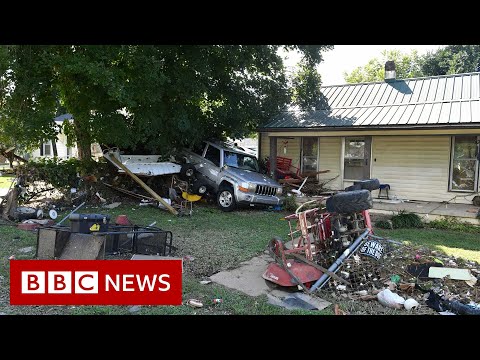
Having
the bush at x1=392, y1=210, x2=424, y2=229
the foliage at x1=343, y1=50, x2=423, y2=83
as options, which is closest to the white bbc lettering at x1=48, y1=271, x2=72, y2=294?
the bush at x1=392, y1=210, x2=424, y2=229

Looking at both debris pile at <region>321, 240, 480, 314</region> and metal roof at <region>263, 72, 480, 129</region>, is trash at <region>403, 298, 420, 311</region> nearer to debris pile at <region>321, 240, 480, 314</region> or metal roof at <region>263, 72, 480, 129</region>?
debris pile at <region>321, 240, 480, 314</region>

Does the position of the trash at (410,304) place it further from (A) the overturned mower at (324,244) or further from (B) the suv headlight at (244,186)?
(B) the suv headlight at (244,186)

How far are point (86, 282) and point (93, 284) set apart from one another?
0.10 m

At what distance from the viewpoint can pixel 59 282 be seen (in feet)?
15.5

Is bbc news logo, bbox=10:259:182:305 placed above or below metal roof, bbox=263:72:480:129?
below

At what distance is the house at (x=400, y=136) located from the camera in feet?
37.8

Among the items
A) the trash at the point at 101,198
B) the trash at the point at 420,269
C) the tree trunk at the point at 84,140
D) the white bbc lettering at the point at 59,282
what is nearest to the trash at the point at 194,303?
the white bbc lettering at the point at 59,282

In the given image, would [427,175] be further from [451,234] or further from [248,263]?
[248,263]

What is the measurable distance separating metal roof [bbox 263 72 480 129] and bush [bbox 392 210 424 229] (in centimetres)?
275

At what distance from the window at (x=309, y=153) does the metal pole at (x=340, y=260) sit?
9.32 meters

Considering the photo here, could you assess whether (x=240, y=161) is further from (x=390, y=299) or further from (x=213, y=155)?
(x=390, y=299)

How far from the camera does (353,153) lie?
13891 mm

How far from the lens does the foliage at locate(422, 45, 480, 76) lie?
107 feet

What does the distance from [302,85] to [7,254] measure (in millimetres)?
12609
